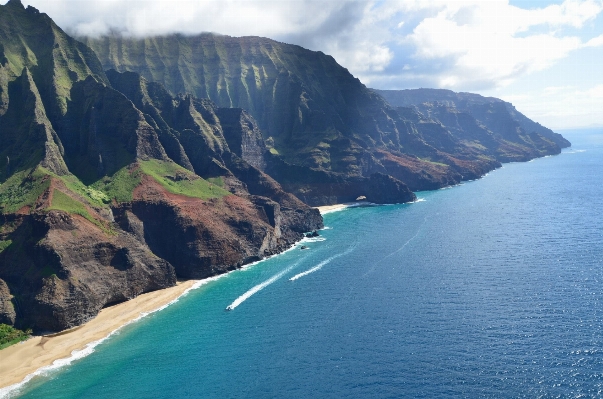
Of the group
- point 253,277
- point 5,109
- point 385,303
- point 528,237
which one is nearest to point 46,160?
point 5,109

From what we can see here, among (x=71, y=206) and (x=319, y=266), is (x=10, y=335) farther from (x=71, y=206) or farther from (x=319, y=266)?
(x=319, y=266)

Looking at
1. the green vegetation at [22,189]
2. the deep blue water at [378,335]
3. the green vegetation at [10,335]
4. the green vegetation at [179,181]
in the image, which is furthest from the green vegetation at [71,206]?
the green vegetation at [10,335]

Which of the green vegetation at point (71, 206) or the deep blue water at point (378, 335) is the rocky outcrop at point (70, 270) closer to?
the green vegetation at point (71, 206)

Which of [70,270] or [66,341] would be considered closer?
[66,341]

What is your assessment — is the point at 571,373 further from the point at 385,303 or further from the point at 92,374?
the point at 92,374

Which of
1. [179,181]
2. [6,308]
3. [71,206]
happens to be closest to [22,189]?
[71,206]
